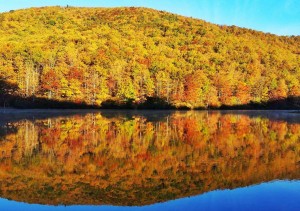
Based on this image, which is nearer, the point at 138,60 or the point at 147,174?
the point at 147,174

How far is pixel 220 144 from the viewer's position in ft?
62.3

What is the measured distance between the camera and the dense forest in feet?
212

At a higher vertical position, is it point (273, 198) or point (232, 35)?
point (232, 35)

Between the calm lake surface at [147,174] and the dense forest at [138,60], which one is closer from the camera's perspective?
the calm lake surface at [147,174]

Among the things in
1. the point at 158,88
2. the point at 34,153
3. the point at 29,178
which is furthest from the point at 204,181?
the point at 158,88

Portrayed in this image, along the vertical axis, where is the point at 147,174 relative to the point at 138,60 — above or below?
below

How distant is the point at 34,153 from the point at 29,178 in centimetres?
421

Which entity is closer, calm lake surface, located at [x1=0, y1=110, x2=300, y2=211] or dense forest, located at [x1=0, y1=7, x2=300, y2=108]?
calm lake surface, located at [x1=0, y1=110, x2=300, y2=211]

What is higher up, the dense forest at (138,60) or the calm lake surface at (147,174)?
the dense forest at (138,60)

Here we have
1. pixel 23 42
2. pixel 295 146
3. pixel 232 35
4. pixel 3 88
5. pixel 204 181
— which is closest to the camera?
pixel 204 181

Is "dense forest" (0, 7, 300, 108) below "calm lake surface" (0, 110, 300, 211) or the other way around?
the other way around

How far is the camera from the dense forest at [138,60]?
6475cm

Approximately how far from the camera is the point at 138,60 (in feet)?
255

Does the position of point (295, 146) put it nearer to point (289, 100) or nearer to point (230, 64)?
point (289, 100)
